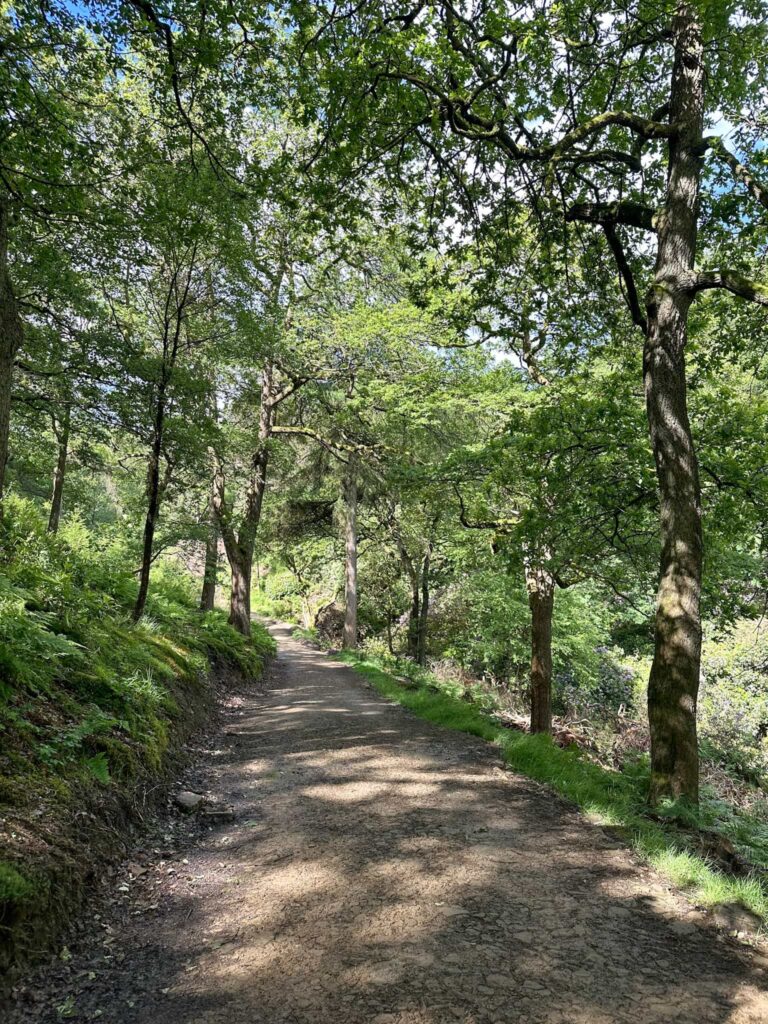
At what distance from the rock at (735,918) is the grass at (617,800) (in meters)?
0.05

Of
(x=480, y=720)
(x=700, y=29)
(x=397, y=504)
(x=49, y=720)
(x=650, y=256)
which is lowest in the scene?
(x=480, y=720)

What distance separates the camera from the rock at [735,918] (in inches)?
121

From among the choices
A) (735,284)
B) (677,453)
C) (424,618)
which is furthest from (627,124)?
(424,618)

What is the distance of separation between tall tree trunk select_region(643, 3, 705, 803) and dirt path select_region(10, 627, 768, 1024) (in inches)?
44.8

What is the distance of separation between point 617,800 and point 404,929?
9.58 feet

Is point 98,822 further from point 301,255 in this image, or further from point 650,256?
point 650,256

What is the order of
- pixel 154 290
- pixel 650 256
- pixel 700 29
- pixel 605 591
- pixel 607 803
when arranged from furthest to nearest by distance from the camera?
1. pixel 605 591
2. pixel 154 290
3. pixel 650 256
4. pixel 700 29
5. pixel 607 803

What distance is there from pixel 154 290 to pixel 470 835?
894 cm

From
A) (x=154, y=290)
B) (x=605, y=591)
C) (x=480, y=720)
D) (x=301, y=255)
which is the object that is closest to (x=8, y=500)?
(x=154, y=290)

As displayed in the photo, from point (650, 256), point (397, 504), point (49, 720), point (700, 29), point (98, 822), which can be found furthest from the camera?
point (397, 504)

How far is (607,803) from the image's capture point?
16.4 feet

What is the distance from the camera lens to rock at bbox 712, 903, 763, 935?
10.1ft

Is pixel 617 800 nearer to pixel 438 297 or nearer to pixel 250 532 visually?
pixel 438 297

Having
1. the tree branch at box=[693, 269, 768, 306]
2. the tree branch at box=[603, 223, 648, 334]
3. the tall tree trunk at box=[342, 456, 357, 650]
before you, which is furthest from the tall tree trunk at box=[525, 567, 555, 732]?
the tall tree trunk at box=[342, 456, 357, 650]
